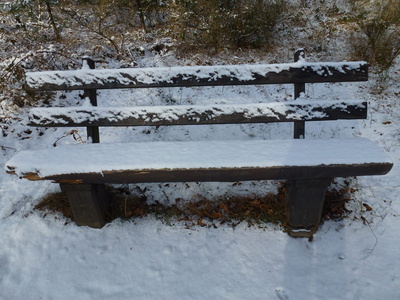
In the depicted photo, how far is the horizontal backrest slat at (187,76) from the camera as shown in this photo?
2.38 m

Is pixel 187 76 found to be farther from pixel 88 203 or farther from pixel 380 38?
pixel 380 38

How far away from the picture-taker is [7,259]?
2.18 meters

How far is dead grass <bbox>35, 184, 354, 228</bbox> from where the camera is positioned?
8.01 feet

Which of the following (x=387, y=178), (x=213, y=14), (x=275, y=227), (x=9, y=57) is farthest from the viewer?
(x=213, y=14)

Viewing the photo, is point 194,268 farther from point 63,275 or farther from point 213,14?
point 213,14

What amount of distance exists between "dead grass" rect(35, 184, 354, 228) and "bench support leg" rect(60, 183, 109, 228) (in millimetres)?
138

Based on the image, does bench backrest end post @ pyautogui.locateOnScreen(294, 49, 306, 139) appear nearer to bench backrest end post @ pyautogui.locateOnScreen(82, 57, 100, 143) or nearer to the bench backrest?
the bench backrest

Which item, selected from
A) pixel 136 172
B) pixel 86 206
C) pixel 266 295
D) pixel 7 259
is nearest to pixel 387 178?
pixel 266 295

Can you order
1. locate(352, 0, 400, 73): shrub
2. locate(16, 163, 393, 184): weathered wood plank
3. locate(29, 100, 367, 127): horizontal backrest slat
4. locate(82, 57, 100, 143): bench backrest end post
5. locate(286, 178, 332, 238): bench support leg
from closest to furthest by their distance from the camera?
locate(16, 163, 393, 184): weathered wood plank, locate(286, 178, 332, 238): bench support leg, locate(29, 100, 367, 127): horizontal backrest slat, locate(82, 57, 100, 143): bench backrest end post, locate(352, 0, 400, 73): shrub

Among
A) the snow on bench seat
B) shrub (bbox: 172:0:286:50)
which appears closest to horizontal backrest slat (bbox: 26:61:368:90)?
the snow on bench seat

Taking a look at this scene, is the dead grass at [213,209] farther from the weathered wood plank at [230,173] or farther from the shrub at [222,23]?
the shrub at [222,23]

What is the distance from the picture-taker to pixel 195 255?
7.28 feet

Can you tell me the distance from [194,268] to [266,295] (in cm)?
58

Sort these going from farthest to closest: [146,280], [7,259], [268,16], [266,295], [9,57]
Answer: [268,16] < [9,57] < [7,259] < [146,280] < [266,295]
